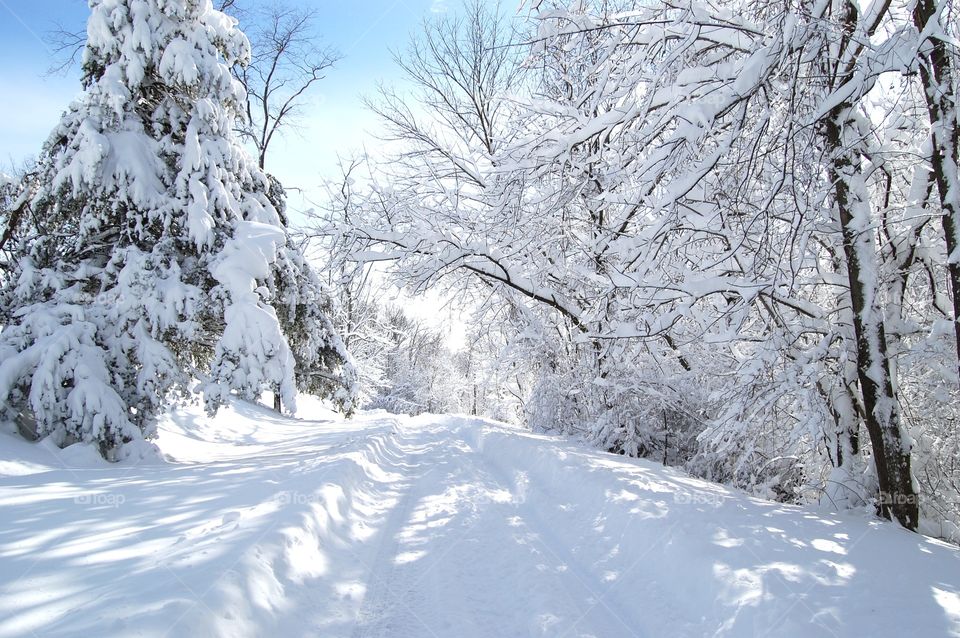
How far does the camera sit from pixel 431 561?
4.12m

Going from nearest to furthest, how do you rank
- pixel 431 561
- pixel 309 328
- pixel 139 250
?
pixel 431 561
pixel 139 250
pixel 309 328

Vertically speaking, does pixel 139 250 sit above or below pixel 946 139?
below

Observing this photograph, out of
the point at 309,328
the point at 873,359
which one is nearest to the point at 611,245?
the point at 873,359

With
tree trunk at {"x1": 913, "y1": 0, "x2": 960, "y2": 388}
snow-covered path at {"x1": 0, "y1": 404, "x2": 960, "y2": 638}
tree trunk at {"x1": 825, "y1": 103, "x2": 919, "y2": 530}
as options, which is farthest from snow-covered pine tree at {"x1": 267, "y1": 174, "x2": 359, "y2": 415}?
tree trunk at {"x1": 913, "y1": 0, "x2": 960, "y2": 388}

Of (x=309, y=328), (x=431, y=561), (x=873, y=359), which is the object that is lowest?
(x=431, y=561)

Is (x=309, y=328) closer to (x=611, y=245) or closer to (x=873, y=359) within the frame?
(x=611, y=245)

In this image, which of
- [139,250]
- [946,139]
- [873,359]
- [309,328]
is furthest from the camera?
[309,328]

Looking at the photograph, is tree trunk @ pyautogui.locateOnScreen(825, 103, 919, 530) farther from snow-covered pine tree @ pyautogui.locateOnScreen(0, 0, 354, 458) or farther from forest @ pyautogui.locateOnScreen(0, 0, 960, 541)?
snow-covered pine tree @ pyautogui.locateOnScreen(0, 0, 354, 458)

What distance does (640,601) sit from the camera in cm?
337

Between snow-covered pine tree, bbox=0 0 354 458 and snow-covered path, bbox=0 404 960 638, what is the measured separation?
1099 millimetres

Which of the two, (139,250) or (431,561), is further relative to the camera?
(139,250)

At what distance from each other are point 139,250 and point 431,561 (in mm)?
6653

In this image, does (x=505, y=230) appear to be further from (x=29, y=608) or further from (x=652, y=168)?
Result: (x=29, y=608)

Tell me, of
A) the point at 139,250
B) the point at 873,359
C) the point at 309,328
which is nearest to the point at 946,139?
the point at 873,359
